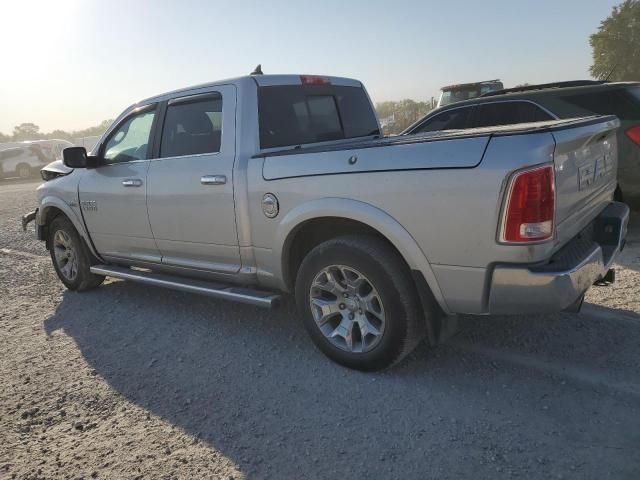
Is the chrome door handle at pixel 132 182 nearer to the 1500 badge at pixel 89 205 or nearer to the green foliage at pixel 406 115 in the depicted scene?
the 1500 badge at pixel 89 205

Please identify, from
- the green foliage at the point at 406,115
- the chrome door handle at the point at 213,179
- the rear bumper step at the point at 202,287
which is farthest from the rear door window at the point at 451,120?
the green foliage at the point at 406,115

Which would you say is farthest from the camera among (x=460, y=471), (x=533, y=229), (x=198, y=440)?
(x=198, y=440)

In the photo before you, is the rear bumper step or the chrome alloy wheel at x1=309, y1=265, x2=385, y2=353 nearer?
the chrome alloy wheel at x1=309, y1=265, x2=385, y2=353

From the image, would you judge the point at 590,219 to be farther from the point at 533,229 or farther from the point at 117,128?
the point at 117,128

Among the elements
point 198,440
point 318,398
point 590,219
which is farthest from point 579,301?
point 198,440

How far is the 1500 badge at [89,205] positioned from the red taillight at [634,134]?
5368 millimetres

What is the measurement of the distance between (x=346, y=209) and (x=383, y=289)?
51cm

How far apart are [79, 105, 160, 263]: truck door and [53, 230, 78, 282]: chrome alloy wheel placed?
22.4 inches

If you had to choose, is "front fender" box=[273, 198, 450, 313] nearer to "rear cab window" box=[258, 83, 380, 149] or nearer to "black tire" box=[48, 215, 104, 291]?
"rear cab window" box=[258, 83, 380, 149]

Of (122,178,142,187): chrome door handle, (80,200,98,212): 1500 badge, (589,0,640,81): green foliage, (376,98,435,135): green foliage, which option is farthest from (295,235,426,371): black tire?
(589,0,640,81): green foliage

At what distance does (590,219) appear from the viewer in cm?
317

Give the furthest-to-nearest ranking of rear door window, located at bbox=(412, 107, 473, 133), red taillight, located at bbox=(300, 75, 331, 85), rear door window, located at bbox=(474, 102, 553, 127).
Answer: rear door window, located at bbox=(412, 107, 473, 133), rear door window, located at bbox=(474, 102, 553, 127), red taillight, located at bbox=(300, 75, 331, 85)

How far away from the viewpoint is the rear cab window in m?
3.88

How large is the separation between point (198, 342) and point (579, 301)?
8.84 feet
